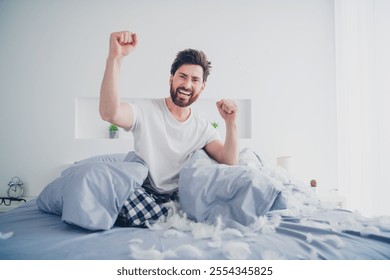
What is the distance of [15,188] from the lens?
1.74 meters

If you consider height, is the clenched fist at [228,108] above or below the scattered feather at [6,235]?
above

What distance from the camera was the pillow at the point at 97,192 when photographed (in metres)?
0.68

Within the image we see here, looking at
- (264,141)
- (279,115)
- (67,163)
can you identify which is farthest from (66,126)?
(279,115)

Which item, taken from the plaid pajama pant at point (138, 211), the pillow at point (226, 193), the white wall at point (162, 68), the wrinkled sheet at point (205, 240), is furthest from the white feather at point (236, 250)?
the white wall at point (162, 68)

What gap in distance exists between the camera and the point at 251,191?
2.45 ft

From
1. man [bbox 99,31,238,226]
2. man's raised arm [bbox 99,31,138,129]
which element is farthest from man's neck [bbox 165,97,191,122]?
man's raised arm [bbox 99,31,138,129]

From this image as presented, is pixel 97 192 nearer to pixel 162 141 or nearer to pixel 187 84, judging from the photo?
pixel 162 141

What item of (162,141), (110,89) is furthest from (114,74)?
(162,141)

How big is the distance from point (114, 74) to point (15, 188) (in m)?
1.38

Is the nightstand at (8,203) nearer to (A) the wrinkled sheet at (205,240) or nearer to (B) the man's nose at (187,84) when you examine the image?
(A) the wrinkled sheet at (205,240)

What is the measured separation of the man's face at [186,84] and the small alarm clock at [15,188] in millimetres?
1298

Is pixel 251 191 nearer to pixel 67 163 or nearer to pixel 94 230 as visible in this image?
pixel 94 230

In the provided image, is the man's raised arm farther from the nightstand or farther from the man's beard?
Answer: the nightstand

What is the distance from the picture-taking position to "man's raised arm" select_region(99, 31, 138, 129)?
84cm
